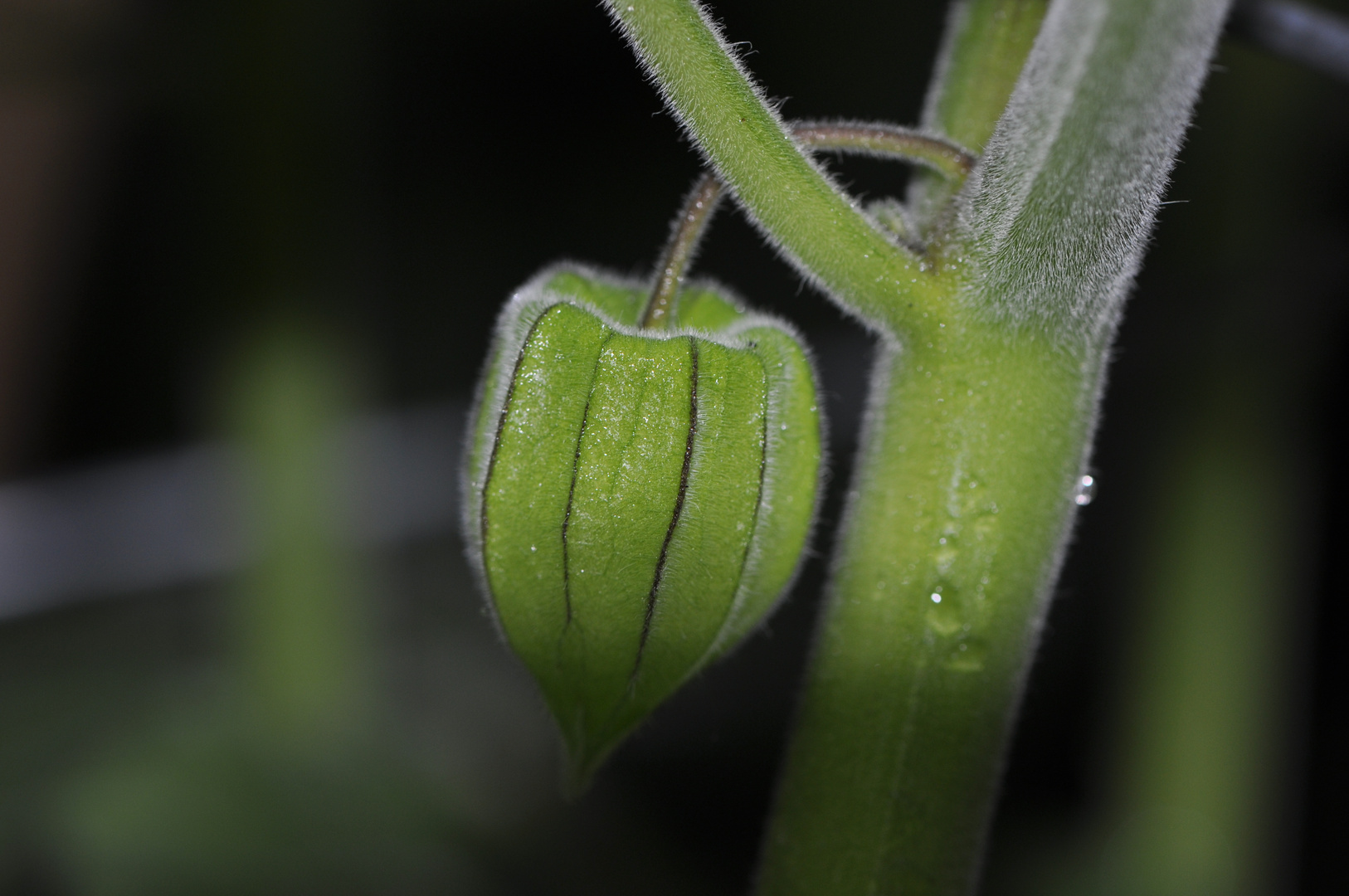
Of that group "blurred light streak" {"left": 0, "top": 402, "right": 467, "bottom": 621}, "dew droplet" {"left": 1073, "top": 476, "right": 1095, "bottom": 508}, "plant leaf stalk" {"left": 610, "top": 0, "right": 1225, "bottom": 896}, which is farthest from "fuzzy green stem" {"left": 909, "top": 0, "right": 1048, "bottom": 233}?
"blurred light streak" {"left": 0, "top": 402, "right": 467, "bottom": 621}

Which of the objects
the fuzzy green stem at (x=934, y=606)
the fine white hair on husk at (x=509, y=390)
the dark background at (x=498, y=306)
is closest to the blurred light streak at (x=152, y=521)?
the dark background at (x=498, y=306)

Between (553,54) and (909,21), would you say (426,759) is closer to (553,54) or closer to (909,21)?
(553,54)

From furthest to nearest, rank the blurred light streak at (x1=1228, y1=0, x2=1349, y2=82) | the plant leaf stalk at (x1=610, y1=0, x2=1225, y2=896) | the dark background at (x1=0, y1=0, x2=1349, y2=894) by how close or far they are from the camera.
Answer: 1. the dark background at (x1=0, y1=0, x2=1349, y2=894)
2. the blurred light streak at (x1=1228, y1=0, x2=1349, y2=82)
3. the plant leaf stalk at (x1=610, y1=0, x2=1225, y2=896)

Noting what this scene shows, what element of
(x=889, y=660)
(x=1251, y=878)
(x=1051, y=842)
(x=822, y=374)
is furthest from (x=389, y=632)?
(x=889, y=660)

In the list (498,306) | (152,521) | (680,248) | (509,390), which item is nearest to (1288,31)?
(680,248)

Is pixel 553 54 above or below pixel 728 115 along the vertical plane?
above

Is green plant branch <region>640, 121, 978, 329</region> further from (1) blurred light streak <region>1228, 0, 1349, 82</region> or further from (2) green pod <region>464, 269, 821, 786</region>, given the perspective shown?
(1) blurred light streak <region>1228, 0, 1349, 82</region>

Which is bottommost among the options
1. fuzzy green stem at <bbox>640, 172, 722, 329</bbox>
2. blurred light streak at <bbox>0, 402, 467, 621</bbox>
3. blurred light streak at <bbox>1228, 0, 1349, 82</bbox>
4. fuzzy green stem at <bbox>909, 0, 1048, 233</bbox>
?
blurred light streak at <bbox>0, 402, 467, 621</bbox>
